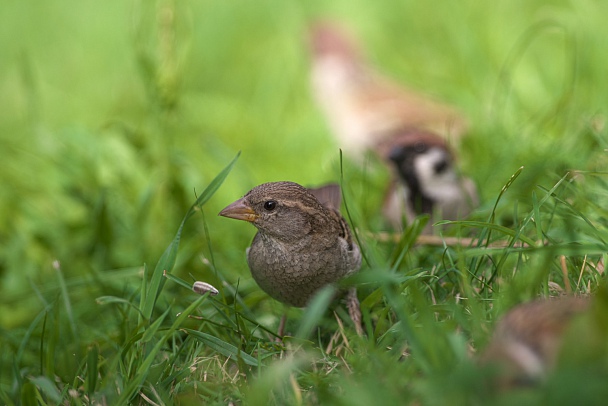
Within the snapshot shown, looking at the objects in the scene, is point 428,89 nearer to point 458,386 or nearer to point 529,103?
point 529,103

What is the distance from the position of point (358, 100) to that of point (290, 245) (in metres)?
4.59

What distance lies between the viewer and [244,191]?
477cm

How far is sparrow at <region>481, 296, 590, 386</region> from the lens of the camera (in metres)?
1.72

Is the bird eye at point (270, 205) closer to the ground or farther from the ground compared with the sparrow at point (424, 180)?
farther from the ground


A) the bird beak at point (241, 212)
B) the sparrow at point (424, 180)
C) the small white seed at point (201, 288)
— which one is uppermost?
the bird beak at point (241, 212)

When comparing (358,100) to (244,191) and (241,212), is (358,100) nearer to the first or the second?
(244,191)

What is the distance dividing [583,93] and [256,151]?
92.8 inches

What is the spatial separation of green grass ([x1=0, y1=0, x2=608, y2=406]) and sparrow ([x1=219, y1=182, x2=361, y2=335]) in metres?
0.15

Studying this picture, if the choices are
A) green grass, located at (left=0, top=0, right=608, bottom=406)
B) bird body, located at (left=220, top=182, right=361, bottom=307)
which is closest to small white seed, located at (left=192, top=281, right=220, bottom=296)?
green grass, located at (left=0, top=0, right=608, bottom=406)

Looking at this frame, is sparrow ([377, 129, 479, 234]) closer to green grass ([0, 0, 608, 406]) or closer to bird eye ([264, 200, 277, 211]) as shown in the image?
green grass ([0, 0, 608, 406])

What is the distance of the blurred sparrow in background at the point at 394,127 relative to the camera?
4.96 metres

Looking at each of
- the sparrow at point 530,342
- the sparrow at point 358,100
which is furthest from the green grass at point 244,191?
the sparrow at point 358,100

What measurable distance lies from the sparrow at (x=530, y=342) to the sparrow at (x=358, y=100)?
3.88 metres

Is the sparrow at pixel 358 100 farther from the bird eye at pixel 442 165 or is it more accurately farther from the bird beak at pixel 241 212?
the bird beak at pixel 241 212
